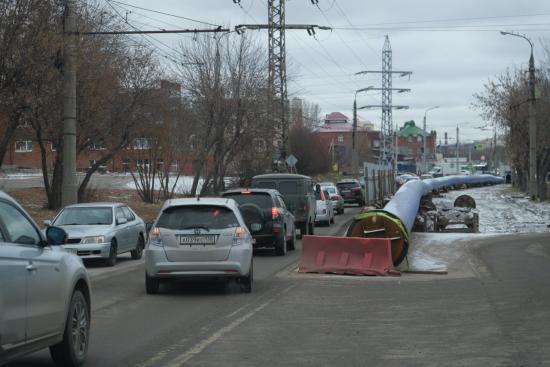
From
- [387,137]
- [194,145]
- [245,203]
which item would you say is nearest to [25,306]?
[245,203]

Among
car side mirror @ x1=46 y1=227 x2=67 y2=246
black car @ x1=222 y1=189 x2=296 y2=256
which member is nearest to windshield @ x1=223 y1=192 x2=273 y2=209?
black car @ x1=222 y1=189 x2=296 y2=256

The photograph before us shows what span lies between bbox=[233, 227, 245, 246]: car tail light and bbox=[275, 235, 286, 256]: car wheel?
25.1 ft

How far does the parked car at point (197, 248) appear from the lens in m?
14.1

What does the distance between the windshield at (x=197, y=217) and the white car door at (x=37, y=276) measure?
644cm

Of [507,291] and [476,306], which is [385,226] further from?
[476,306]

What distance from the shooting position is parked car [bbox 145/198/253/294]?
14062 mm

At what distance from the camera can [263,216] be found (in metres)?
21.5

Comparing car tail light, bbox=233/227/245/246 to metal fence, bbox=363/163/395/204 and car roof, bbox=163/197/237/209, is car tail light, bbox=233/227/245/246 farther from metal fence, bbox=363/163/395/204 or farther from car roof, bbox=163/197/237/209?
metal fence, bbox=363/163/395/204

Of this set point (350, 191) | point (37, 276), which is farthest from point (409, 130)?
point (37, 276)

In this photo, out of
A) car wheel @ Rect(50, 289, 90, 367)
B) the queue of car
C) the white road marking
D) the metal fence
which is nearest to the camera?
the queue of car

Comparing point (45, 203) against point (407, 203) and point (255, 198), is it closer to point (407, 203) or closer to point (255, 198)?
point (407, 203)

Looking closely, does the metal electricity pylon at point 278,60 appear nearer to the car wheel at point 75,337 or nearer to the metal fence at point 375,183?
the metal fence at point 375,183

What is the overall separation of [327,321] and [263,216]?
1002cm

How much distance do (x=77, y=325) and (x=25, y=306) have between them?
1.42 m
